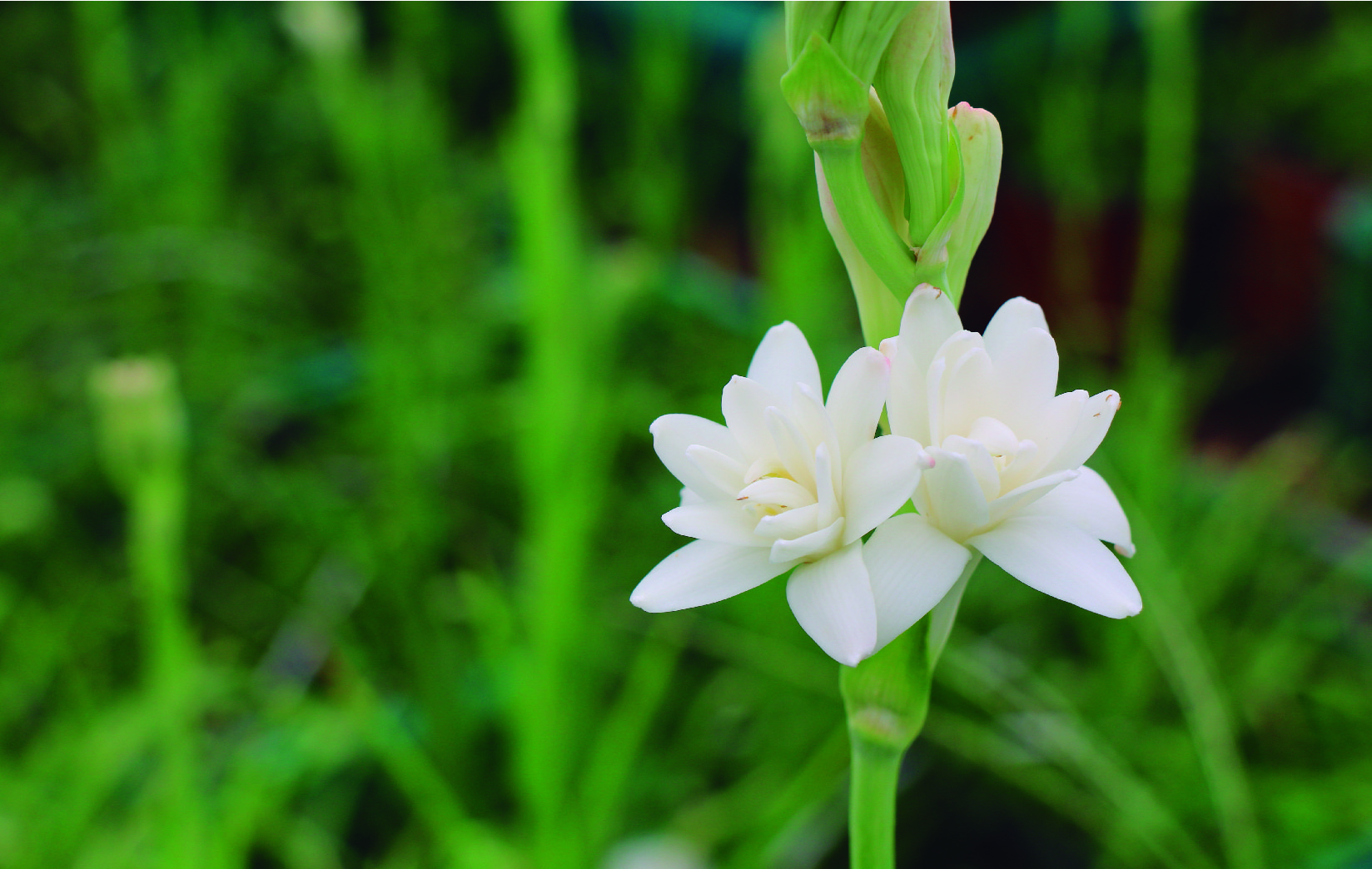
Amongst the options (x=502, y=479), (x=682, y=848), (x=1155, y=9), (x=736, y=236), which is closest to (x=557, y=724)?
(x=682, y=848)

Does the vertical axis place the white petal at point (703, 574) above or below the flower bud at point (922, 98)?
below

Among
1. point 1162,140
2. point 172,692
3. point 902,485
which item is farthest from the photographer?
point 1162,140

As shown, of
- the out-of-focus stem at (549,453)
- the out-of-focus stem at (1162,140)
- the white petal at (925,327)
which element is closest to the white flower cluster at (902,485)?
the white petal at (925,327)

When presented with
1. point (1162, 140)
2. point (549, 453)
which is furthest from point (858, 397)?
point (1162, 140)

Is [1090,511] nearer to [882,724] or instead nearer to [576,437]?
[882,724]

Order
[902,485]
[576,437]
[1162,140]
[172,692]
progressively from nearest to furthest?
1. [902,485]
2. [172,692]
3. [576,437]
4. [1162,140]

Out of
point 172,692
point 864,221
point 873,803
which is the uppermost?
point 864,221

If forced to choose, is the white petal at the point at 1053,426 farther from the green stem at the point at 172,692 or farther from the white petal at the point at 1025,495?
the green stem at the point at 172,692

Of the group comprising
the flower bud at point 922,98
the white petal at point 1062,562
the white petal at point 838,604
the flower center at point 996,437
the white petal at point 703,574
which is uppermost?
the flower bud at point 922,98
